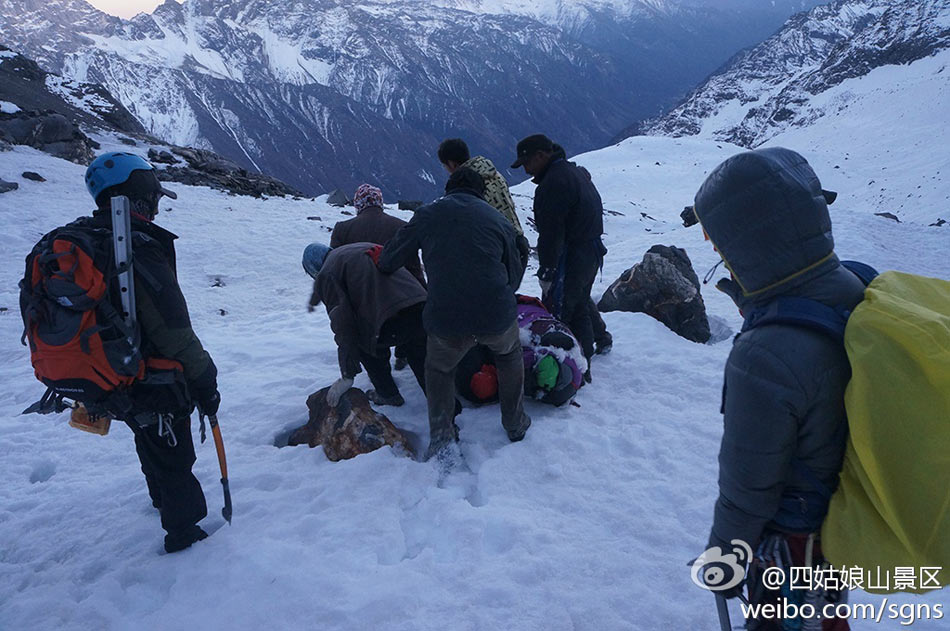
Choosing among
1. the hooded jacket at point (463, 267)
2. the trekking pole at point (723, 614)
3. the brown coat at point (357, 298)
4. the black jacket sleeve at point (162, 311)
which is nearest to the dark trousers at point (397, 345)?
the brown coat at point (357, 298)

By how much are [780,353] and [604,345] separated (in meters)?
4.61

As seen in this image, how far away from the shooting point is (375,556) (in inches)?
129

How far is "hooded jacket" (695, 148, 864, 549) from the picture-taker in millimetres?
1621

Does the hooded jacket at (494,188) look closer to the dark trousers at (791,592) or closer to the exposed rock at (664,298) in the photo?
the dark trousers at (791,592)

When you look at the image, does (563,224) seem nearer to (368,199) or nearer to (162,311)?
(368,199)

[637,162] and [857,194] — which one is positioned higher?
[637,162]

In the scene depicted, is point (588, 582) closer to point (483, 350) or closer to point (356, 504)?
point (356, 504)

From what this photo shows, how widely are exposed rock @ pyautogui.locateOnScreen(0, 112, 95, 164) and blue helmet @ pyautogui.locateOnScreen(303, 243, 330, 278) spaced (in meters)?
17.7

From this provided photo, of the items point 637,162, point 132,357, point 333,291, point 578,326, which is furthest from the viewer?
point 637,162

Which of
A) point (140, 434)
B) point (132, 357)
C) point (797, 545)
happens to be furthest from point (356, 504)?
point (797, 545)

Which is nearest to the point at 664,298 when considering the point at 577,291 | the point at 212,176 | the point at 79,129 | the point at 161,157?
the point at 577,291

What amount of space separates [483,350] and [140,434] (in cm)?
278

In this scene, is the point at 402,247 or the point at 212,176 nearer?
the point at 402,247

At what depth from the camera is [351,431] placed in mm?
4324
